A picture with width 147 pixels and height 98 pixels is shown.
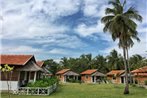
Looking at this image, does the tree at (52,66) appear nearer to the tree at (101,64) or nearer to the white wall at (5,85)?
the tree at (101,64)

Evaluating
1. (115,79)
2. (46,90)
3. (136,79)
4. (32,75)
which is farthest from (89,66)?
(46,90)

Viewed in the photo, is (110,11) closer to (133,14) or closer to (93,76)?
(133,14)

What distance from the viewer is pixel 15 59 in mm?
29812

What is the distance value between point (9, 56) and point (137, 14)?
1742 cm

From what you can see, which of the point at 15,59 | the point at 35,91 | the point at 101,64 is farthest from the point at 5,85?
the point at 101,64

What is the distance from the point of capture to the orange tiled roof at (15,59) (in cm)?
2858

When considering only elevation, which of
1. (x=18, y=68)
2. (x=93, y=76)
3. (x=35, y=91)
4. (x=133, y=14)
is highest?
(x=133, y=14)

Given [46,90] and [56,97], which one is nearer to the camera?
[56,97]

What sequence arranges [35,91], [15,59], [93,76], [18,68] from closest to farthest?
[35,91]
[18,68]
[15,59]
[93,76]

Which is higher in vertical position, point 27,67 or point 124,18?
point 124,18

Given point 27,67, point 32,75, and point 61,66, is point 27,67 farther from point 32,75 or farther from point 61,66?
point 61,66

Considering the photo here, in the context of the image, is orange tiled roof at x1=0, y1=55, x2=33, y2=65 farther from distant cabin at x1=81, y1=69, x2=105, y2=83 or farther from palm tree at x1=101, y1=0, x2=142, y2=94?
distant cabin at x1=81, y1=69, x2=105, y2=83

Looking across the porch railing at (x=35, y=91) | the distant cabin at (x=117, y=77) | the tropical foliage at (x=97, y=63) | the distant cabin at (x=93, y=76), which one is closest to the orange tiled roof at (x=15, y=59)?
the porch railing at (x=35, y=91)

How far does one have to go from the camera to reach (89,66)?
8744 centimetres
